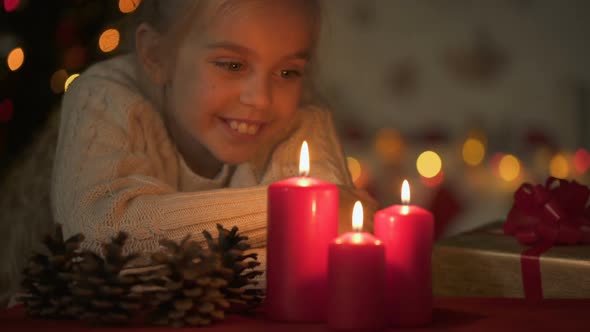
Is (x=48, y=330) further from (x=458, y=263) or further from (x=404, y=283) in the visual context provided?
(x=458, y=263)

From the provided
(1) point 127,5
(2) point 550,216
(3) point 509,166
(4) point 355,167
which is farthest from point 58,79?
(3) point 509,166

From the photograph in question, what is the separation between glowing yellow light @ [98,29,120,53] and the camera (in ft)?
4.65

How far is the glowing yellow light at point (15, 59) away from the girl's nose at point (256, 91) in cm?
43

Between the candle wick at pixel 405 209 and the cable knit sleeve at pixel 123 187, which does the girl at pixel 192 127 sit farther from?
the candle wick at pixel 405 209

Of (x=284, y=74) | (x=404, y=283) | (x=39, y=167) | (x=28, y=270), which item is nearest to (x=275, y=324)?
(x=404, y=283)

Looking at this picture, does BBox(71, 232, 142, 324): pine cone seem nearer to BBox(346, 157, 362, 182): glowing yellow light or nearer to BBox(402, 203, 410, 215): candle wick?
BBox(402, 203, 410, 215): candle wick

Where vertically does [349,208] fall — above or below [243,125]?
below

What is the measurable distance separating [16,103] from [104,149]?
1.18 ft

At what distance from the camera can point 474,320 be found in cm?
72

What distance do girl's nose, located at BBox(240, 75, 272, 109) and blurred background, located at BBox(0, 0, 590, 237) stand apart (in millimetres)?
A: 1005

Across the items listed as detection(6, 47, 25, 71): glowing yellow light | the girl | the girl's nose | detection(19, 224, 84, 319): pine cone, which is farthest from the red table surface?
detection(6, 47, 25, 71): glowing yellow light

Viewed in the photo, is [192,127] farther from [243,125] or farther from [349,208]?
[349,208]

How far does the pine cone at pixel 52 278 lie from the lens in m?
0.71

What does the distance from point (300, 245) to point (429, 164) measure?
1.67 m
